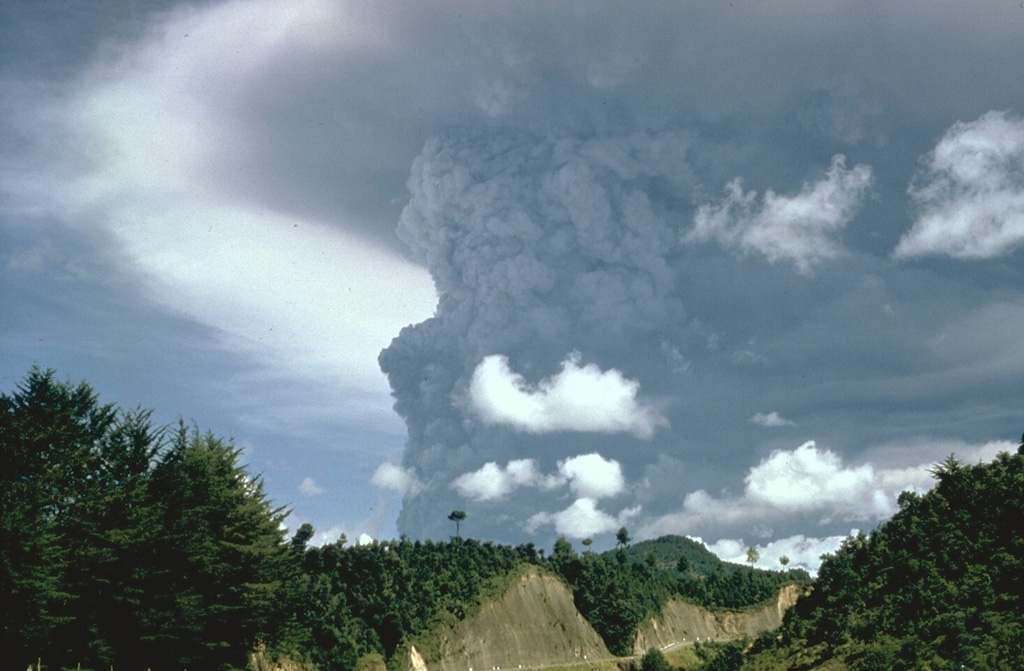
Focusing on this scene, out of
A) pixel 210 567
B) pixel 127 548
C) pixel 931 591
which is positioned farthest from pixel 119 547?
pixel 931 591

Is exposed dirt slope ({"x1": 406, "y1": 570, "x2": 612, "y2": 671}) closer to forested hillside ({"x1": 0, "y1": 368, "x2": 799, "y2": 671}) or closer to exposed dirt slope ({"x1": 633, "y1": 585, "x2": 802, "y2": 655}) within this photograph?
exposed dirt slope ({"x1": 633, "y1": 585, "x2": 802, "y2": 655})

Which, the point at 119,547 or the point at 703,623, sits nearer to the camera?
the point at 119,547

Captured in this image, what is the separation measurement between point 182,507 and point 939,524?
176 ft

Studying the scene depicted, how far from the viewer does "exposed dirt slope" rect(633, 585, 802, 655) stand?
6093 inches

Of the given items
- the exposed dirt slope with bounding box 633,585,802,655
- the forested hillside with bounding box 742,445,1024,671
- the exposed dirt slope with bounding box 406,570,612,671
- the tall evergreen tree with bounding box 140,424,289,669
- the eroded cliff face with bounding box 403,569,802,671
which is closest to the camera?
the forested hillside with bounding box 742,445,1024,671

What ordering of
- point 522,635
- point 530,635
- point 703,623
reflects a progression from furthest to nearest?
1. point 703,623
2. point 530,635
3. point 522,635

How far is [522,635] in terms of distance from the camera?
416 feet

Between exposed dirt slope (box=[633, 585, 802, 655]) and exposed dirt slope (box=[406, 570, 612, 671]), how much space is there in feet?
49.8

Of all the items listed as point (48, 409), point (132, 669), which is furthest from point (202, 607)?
point (48, 409)

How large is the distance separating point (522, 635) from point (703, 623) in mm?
66633

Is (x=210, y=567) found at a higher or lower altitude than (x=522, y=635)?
higher

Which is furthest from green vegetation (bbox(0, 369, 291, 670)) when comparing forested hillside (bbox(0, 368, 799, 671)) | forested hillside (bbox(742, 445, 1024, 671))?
forested hillside (bbox(742, 445, 1024, 671))

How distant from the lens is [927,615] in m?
48.2

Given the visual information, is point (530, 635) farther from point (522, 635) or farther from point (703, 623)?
point (703, 623)
